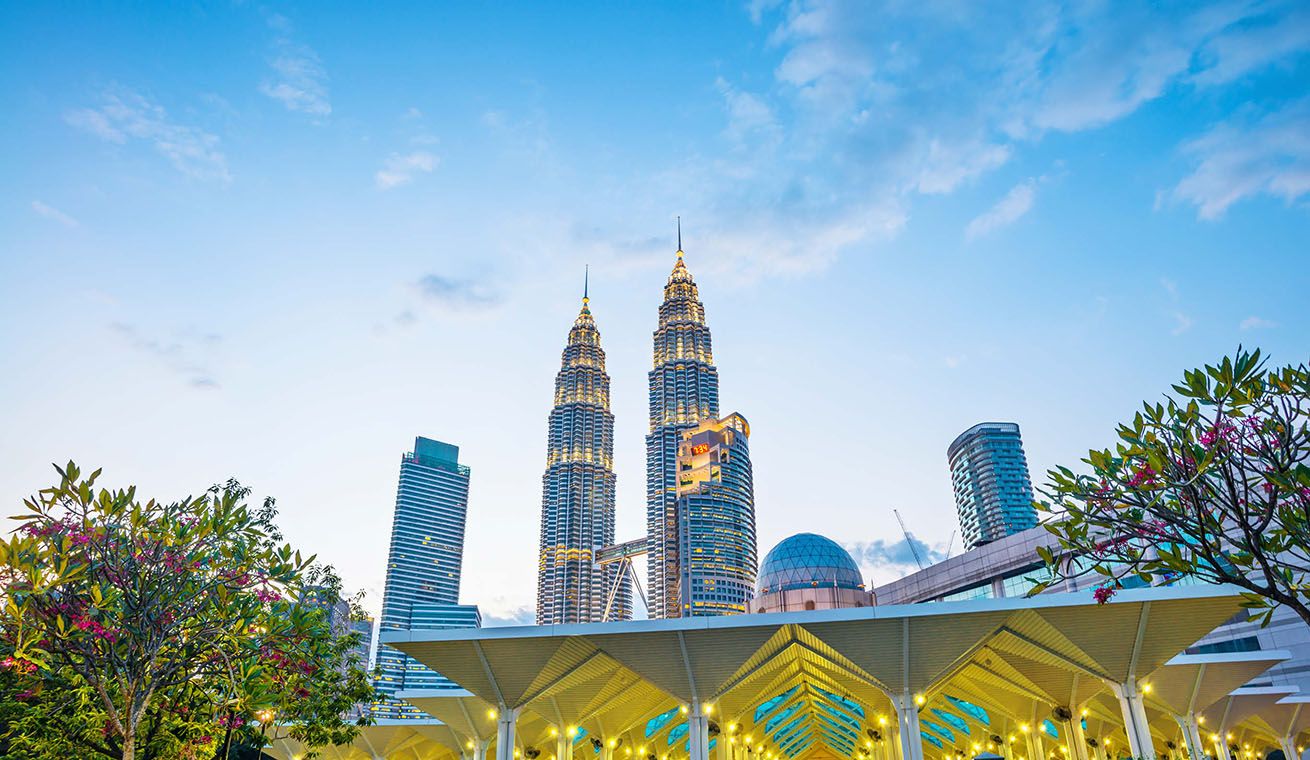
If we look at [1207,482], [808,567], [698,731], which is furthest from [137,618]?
[808,567]

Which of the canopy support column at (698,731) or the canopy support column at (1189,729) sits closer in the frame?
the canopy support column at (698,731)

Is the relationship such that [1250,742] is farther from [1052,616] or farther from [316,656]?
[316,656]


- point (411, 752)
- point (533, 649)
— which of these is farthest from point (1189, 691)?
point (411, 752)

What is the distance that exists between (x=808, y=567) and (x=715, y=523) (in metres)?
106

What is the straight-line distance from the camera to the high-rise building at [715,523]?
173375 millimetres

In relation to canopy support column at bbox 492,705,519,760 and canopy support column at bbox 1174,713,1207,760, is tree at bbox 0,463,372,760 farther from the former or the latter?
canopy support column at bbox 1174,713,1207,760

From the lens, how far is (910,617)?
1085 inches

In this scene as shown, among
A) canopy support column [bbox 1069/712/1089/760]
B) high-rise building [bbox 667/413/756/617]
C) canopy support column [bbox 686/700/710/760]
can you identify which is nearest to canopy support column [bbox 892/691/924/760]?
canopy support column [bbox 686/700/710/760]

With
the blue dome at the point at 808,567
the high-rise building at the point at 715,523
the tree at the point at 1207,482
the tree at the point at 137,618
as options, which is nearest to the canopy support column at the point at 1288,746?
the blue dome at the point at 808,567

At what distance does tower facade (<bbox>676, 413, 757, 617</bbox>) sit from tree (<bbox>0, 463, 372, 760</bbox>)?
155625 mm

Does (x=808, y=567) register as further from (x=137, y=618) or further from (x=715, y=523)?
(x=715, y=523)

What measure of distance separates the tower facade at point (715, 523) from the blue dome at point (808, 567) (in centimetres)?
9284

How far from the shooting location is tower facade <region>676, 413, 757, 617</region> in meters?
173

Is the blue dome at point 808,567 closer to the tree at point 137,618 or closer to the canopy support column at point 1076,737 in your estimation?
A: the canopy support column at point 1076,737
